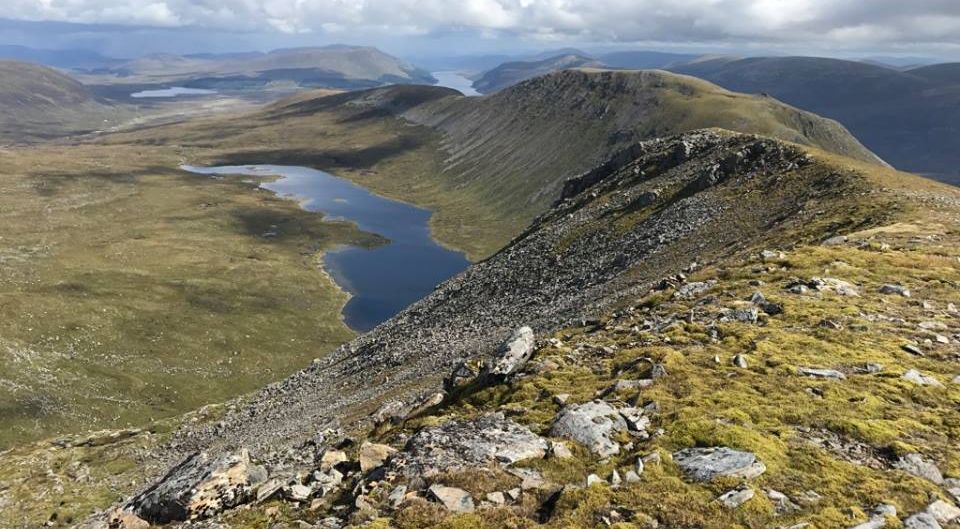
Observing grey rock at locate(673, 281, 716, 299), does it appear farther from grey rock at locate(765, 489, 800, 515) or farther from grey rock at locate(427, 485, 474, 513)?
grey rock at locate(427, 485, 474, 513)

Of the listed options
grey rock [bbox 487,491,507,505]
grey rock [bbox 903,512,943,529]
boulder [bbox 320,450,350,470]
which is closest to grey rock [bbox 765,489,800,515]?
grey rock [bbox 903,512,943,529]

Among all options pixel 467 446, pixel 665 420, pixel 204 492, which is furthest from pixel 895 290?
pixel 204 492

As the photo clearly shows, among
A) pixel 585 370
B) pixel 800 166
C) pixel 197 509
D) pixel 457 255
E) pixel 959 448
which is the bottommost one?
pixel 457 255

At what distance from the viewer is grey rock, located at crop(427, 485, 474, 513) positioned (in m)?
16.1

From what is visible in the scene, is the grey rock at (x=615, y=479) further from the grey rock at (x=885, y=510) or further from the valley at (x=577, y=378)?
the grey rock at (x=885, y=510)

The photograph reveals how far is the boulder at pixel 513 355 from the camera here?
27.0 metres

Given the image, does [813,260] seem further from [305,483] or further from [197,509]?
[197,509]

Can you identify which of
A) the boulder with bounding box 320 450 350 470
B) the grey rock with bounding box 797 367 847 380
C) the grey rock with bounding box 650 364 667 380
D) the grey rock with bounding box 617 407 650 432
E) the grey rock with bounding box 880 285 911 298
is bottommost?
the boulder with bounding box 320 450 350 470

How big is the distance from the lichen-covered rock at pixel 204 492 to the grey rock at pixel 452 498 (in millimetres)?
8301

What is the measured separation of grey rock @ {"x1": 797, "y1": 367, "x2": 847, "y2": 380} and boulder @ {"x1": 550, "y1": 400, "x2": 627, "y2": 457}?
7.78m

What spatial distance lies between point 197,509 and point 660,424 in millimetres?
16354

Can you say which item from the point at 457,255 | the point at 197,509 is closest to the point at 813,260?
the point at 197,509

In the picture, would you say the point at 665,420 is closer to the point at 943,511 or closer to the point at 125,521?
the point at 943,511

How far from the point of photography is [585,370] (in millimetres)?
25641
